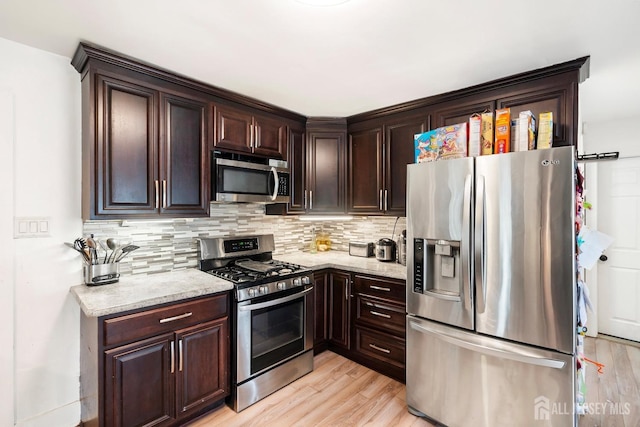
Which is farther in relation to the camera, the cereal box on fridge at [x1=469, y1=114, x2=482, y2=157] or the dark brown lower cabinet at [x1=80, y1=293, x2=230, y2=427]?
the cereal box on fridge at [x1=469, y1=114, x2=482, y2=157]

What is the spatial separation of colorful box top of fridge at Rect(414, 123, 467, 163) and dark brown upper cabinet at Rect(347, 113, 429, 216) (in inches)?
20.0

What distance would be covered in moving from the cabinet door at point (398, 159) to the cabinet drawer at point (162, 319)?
1696 mm

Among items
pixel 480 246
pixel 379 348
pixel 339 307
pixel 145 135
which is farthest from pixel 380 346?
pixel 145 135

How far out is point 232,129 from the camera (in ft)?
8.27

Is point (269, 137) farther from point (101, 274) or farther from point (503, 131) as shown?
point (503, 131)

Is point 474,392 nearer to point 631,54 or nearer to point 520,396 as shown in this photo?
point 520,396

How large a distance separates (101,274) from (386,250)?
231 cm

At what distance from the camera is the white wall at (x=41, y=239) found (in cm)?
179

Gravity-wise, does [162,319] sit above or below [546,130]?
below

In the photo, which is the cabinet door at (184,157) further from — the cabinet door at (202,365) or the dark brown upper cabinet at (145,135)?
the cabinet door at (202,365)

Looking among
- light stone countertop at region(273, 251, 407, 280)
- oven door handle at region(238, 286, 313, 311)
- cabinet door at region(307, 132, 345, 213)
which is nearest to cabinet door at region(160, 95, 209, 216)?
oven door handle at region(238, 286, 313, 311)

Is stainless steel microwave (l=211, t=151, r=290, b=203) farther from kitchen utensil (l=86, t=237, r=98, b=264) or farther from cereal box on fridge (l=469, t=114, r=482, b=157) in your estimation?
cereal box on fridge (l=469, t=114, r=482, b=157)

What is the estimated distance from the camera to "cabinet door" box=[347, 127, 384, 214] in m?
2.97

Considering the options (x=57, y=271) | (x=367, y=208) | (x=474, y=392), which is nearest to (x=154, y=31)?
(x=57, y=271)
